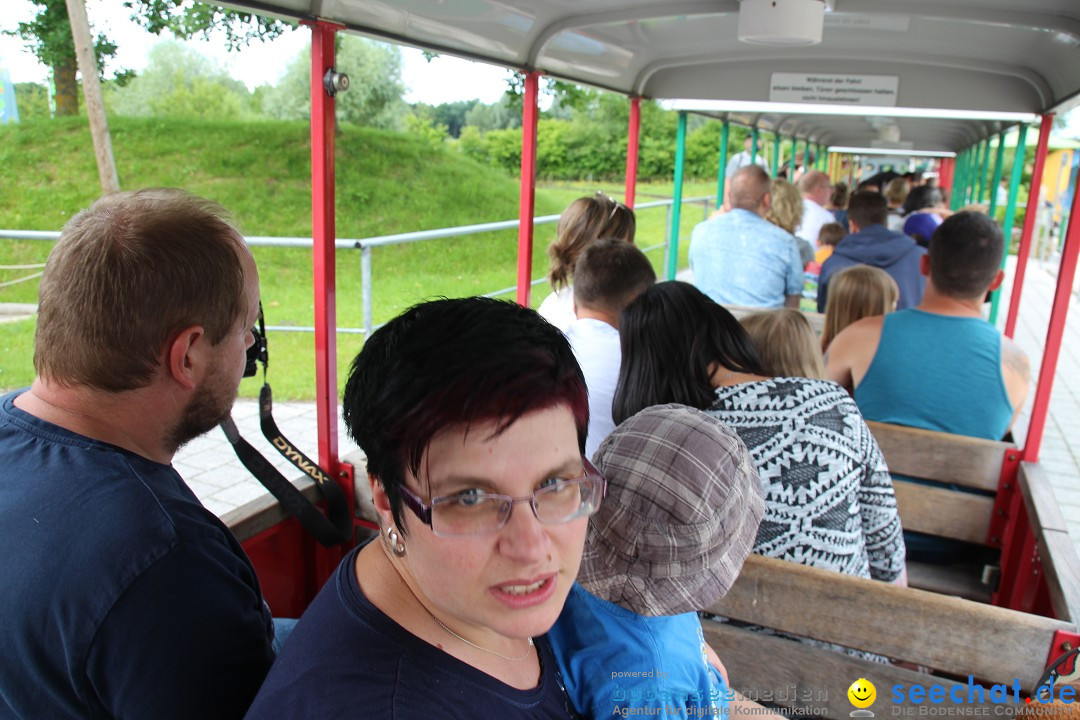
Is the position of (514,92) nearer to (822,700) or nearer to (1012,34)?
(1012,34)

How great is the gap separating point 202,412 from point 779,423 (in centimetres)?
127

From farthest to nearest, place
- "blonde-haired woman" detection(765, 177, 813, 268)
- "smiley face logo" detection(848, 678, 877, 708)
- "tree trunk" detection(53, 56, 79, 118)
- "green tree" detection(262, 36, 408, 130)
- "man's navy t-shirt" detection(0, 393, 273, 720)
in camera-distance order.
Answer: "green tree" detection(262, 36, 408, 130)
"tree trunk" detection(53, 56, 79, 118)
"blonde-haired woman" detection(765, 177, 813, 268)
"smiley face logo" detection(848, 678, 877, 708)
"man's navy t-shirt" detection(0, 393, 273, 720)

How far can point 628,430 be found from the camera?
130cm

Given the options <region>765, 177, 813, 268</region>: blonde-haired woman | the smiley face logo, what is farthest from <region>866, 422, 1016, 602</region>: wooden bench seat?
<region>765, 177, 813, 268</region>: blonde-haired woman

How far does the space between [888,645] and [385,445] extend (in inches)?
54.3

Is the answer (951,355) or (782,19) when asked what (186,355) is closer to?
(782,19)

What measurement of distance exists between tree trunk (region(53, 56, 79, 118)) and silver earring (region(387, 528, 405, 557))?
7491 mm

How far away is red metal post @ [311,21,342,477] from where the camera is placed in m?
2.13

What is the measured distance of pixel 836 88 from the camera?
4.09 m

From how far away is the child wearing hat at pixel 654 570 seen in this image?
3.84 ft

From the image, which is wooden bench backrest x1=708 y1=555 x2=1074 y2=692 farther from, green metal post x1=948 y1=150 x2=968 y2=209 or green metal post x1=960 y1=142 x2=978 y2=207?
green metal post x1=948 y1=150 x2=968 y2=209

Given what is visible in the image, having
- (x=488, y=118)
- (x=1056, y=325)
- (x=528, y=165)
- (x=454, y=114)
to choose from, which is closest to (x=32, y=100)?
(x=528, y=165)

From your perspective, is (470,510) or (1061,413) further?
(1061,413)

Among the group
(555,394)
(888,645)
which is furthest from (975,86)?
(555,394)
